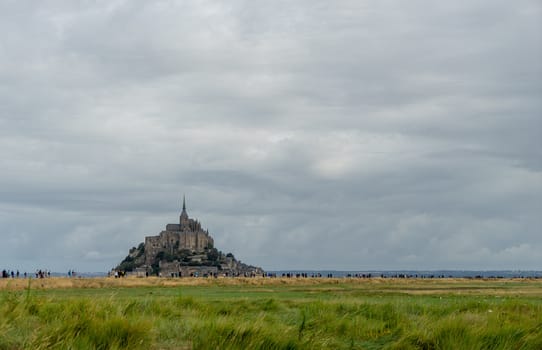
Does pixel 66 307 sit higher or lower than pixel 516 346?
higher

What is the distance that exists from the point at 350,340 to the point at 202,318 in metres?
3.33

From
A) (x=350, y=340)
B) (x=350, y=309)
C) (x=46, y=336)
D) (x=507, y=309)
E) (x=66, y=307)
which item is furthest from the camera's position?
(x=507, y=309)

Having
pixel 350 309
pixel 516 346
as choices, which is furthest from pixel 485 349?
pixel 350 309

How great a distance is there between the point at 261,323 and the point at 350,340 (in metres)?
2.24

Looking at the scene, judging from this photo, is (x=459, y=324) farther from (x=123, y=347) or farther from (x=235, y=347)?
(x=123, y=347)

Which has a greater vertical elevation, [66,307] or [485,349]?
[66,307]

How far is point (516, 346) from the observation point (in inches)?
586

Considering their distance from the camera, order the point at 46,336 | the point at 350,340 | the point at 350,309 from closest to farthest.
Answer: the point at 46,336 → the point at 350,340 → the point at 350,309

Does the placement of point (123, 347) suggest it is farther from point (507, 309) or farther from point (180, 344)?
point (507, 309)

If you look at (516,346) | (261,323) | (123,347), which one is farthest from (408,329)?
(123,347)

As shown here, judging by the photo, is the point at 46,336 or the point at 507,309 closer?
the point at 46,336

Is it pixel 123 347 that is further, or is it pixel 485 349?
pixel 485 349

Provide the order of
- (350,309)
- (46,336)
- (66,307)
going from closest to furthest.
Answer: (46,336) < (66,307) < (350,309)

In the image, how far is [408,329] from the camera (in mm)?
15680
